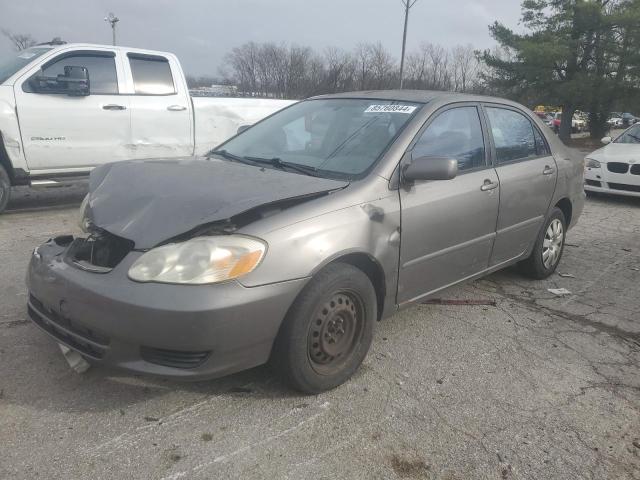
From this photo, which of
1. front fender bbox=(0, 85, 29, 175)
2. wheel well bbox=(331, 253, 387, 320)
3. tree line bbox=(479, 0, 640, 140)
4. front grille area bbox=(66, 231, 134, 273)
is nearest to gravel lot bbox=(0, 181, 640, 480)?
wheel well bbox=(331, 253, 387, 320)

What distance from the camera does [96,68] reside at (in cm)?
689

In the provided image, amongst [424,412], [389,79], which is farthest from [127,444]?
[389,79]

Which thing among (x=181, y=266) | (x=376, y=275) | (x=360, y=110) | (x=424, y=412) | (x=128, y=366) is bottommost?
(x=424, y=412)

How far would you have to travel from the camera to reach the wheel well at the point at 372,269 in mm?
2855

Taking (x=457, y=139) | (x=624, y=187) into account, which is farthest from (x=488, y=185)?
(x=624, y=187)

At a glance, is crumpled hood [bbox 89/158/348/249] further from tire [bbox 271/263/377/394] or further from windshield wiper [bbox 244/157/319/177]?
tire [bbox 271/263/377/394]

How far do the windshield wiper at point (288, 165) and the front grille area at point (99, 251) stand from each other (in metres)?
1.13

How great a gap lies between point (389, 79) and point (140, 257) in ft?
135

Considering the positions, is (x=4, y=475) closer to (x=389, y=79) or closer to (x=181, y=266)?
(x=181, y=266)

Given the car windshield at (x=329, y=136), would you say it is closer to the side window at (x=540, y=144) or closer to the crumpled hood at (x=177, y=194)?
the crumpled hood at (x=177, y=194)

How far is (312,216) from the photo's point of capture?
266cm

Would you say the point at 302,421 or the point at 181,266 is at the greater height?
the point at 181,266

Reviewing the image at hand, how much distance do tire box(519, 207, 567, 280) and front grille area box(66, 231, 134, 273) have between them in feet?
11.4

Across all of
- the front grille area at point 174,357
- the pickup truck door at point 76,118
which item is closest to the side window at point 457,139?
the front grille area at point 174,357
